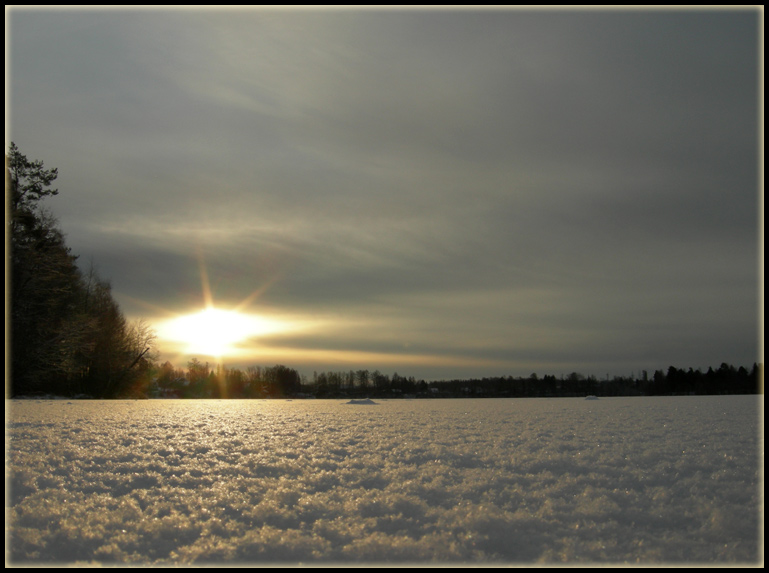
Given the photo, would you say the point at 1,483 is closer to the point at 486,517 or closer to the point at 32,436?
the point at 32,436

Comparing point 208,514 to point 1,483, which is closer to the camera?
point 208,514

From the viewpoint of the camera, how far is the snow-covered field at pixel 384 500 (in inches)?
164

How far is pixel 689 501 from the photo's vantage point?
17.4ft

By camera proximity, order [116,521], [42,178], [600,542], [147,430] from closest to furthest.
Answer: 1. [600,542]
2. [116,521]
3. [147,430]
4. [42,178]

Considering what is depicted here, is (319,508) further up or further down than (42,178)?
further down

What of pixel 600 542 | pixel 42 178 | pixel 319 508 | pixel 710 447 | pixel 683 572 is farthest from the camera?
pixel 42 178

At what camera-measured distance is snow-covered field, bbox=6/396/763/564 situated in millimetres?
4160

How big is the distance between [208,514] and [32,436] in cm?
640

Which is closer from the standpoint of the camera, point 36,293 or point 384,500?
point 384,500

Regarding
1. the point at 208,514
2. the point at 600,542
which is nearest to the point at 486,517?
the point at 600,542

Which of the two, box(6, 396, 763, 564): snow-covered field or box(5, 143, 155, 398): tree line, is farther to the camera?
box(5, 143, 155, 398): tree line

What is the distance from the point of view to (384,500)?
5.21 metres

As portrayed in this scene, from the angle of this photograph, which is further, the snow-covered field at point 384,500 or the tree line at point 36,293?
the tree line at point 36,293

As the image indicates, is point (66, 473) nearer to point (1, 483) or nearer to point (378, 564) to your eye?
point (1, 483)
